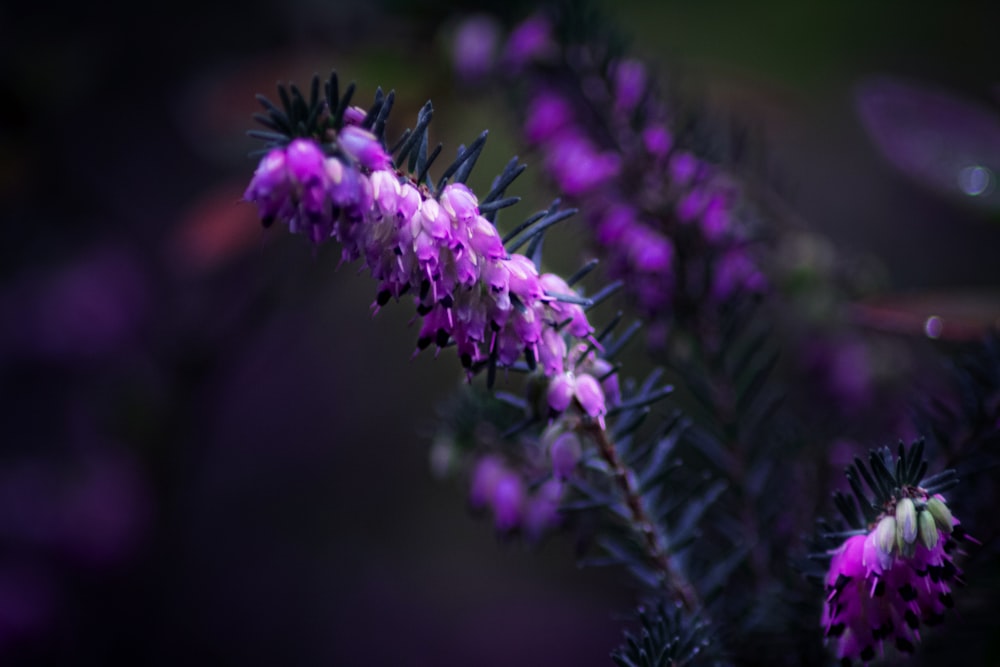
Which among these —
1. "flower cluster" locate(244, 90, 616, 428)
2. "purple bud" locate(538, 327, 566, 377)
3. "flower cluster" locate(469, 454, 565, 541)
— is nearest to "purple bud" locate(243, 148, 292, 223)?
"flower cluster" locate(244, 90, 616, 428)

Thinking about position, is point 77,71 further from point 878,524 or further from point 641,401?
point 878,524

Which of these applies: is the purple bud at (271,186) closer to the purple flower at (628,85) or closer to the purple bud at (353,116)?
the purple bud at (353,116)

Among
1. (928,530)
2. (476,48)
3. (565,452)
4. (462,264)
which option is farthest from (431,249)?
(476,48)

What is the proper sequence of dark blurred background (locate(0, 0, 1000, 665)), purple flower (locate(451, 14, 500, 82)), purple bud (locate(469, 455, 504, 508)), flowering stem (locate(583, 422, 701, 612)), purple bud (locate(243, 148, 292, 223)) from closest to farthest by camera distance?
purple bud (locate(243, 148, 292, 223)), flowering stem (locate(583, 422, 701, 612)), purple bud (locate(469, 455, 504, 508)), purple flower (locate(451, 14, 500, 82)), dark blurred background (locate(0, 0, 1000, 665))

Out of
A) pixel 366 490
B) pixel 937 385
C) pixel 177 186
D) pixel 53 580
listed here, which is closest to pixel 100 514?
pixel 53 580

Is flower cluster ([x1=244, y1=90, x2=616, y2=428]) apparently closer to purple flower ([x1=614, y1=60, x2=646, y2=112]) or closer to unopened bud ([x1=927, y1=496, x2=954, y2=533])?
unopened bud ([x1=927, y1=496, x2=954, y2=533])

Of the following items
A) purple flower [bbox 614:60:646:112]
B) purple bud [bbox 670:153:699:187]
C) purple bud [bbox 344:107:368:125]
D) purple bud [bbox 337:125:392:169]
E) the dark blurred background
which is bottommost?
the dark blurred background

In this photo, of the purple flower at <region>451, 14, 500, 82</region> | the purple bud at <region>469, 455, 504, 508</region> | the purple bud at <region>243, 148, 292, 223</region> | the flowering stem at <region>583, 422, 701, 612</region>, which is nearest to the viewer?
the purple bud at <region>243, 148, 292, 223</region>
